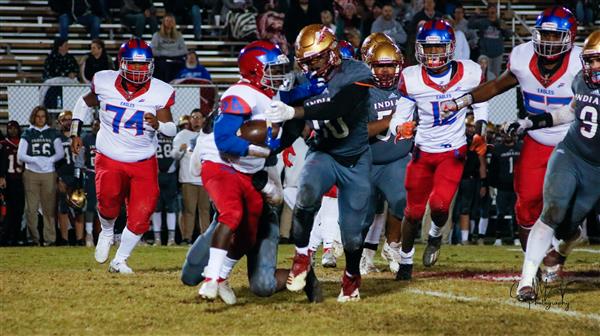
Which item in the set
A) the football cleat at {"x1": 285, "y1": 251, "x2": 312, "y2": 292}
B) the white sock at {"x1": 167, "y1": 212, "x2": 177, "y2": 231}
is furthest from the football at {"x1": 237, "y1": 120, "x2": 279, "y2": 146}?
the white sock at {"x1": 167, "y1": 212, "x2": 177, "y2": 231}

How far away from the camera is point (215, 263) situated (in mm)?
6520

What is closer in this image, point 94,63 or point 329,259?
point 329,259

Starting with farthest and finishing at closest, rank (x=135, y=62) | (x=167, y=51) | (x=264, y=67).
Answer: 1. (x=167, y=51)
2. (x=135, y=62)
3. (x=264, y=67)

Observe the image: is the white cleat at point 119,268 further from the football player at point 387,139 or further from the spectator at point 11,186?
the spectator at point 11,186

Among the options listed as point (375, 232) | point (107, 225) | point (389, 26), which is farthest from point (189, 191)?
point (375, 232)

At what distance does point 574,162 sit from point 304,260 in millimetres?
1907

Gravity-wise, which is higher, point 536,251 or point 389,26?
point 536,251

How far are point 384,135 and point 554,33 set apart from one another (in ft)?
Answer: 5.61

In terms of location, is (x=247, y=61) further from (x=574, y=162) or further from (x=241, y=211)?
(x=574, y=162)

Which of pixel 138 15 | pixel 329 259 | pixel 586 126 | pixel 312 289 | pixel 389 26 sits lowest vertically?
pixel 329 259

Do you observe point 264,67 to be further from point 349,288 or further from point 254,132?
point 349,288

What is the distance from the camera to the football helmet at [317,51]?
6.88 metres

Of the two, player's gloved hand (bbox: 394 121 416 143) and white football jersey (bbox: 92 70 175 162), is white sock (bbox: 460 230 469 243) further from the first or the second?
player's gloved hand (bbox: 394 121 416 143)

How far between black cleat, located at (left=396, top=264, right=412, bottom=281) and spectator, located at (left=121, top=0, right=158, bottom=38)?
9.43 metres
